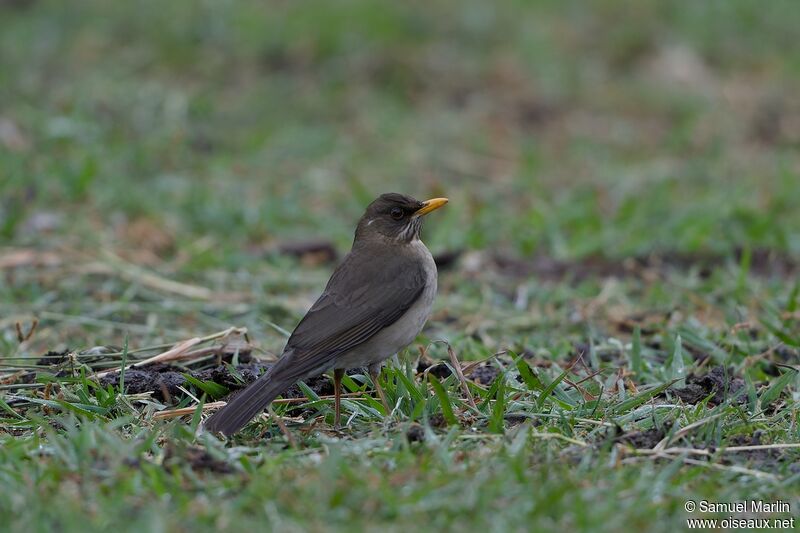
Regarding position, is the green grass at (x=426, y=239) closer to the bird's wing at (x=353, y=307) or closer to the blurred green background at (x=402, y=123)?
the blurred green background at (x=402, y=123)

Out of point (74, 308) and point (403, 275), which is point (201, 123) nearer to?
point (74, 308)

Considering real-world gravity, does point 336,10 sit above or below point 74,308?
above

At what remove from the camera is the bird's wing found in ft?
17.5

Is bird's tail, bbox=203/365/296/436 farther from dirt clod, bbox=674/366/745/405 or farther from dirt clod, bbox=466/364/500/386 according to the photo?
dirt clod, bbox=674/366/745/405

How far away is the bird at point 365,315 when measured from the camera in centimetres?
511

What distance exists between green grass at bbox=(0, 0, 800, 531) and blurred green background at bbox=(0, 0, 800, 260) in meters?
0.04

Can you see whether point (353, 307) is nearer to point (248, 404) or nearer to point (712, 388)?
point (248, 404)

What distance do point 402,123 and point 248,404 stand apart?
749 centimetres

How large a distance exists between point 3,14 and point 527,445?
1121 cm

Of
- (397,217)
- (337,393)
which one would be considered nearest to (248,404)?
(337,393)

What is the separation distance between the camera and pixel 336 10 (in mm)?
13805

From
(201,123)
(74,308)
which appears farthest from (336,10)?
(74,308)

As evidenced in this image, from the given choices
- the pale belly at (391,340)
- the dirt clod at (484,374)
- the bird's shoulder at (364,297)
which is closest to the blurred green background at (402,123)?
the bird's shoulder at (364,297)

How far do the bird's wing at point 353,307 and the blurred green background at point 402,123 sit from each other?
9.03ft
